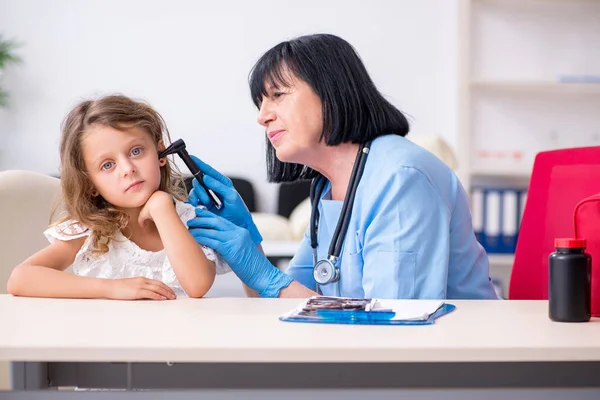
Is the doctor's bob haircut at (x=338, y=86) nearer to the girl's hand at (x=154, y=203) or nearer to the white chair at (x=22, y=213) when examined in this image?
the girl's hand at (x=154, y=203)

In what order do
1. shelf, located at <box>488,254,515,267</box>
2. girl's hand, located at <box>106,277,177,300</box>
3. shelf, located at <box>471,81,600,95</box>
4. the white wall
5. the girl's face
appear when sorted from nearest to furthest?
girl's hand, located at <box>106,277,177,300</box>, the girl's face, shelf, located at <box>488,254,515,267</box>, shelf, located at <box>471,81,600,95</box>, the white wall

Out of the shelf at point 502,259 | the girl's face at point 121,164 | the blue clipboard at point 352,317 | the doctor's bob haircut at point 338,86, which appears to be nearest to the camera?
the blue clipboard at point 352,317

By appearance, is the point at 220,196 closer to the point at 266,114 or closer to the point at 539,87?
the point at 266,114

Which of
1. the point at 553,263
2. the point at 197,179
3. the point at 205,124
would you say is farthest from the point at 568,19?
the point at 553,263

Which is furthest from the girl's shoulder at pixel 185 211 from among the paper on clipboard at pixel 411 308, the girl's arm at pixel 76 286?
the paper on clipboard at pixel 411 308

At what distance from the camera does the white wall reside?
4656mm

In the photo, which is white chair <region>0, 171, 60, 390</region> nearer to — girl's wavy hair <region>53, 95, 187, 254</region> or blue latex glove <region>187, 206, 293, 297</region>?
girl's wavy hair <region>53, 95, 187, 254</region>

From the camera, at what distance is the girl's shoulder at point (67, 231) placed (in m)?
1.42

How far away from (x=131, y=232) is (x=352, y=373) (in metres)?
0.76

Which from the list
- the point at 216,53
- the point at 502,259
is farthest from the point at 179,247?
the point at 216,53

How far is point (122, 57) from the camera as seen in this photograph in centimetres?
469

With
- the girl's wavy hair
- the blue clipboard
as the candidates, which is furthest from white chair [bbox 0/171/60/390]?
the blue clipboard

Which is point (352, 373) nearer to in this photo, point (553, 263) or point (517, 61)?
point (553, 263)

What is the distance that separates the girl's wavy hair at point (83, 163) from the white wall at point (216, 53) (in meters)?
3.19
